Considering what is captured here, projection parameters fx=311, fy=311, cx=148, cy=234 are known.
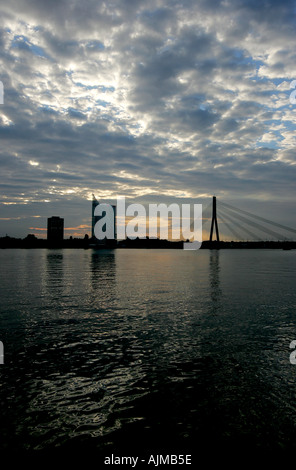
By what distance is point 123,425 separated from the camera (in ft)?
20.3

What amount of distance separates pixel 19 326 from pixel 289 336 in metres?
11.1

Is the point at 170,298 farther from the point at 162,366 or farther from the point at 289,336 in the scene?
the point at 162,366

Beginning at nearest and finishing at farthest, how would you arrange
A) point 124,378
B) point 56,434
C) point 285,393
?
point 56,434, point 285,393, point 124,378

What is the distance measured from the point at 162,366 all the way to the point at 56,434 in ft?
12.4

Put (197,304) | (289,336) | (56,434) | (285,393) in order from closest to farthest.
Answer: (56,434) → (285,393) → (289,336) → (197,304)

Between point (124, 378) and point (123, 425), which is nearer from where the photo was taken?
point (123, 425)

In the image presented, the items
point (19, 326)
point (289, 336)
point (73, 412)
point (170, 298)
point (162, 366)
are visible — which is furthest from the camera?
point (170, 298)

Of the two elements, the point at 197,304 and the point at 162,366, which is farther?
the point at 197,304

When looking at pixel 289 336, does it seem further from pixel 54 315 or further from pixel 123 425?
pixel 54 315

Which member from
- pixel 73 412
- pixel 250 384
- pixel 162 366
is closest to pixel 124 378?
pixel 162 366

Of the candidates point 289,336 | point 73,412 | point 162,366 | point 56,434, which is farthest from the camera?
point 289,336
